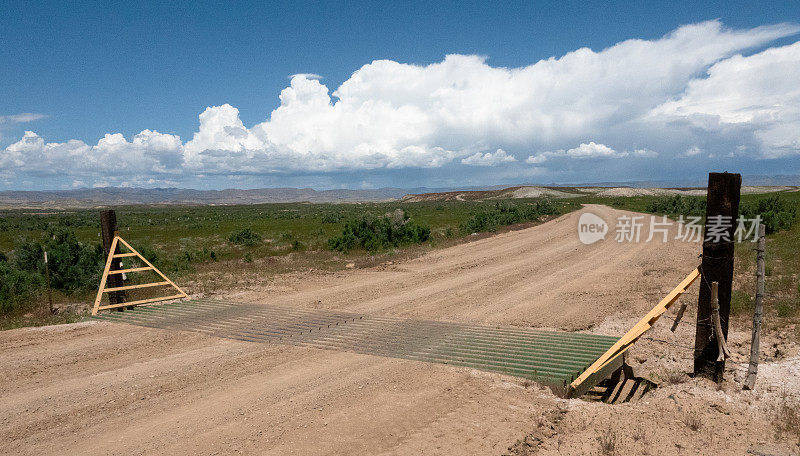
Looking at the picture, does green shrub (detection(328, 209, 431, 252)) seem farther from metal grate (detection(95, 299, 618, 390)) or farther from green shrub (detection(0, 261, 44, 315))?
green shrub (detection(0, 261, 44, 315))

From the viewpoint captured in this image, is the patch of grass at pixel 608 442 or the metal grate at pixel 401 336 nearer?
the patch of grass at pixel 608 442

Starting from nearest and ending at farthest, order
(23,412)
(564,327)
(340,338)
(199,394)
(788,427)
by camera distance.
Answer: (788,427) < (23,412) < (199,394) < (340,338) < (564,327)

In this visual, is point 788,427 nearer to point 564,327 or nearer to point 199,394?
point 564,327

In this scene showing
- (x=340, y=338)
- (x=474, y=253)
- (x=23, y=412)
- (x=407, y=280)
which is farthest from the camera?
(x=474, y=253)

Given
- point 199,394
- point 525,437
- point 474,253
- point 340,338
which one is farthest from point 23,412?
point 474,253

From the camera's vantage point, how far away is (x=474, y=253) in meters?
19.6

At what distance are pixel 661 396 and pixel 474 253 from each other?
13.8 meters

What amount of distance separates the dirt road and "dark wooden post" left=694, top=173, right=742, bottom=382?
7.42ft

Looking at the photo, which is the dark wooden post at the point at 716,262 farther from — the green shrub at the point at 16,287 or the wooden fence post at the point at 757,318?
the green shrub at the point at 16,287

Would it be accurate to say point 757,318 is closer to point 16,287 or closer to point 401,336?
point 401,336

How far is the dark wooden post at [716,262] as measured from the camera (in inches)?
231

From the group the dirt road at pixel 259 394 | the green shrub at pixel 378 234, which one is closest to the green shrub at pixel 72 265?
the dirt road at pixel 259 394

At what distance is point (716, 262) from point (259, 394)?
6.17 m

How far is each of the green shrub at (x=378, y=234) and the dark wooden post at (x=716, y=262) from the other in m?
16.4
